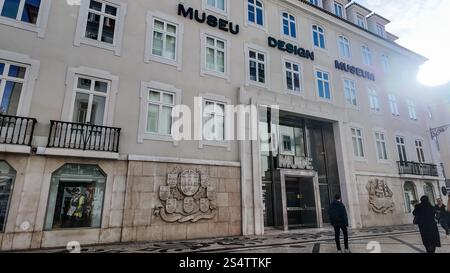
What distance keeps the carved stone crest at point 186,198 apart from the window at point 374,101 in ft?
45.5

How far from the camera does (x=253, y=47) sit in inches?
540

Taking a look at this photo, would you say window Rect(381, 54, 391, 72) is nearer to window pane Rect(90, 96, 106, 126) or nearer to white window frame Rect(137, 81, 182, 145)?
white window frame Rect(137, 81, 182, 145)

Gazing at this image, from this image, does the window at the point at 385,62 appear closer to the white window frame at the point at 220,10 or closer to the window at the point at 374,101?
the window at the point at 374,101

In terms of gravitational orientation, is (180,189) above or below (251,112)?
below

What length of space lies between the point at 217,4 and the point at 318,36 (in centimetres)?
749

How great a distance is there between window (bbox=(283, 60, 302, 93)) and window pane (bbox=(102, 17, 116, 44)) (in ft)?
30.3

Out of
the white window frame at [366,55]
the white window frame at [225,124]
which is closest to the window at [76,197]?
the white window frame at [225,124]

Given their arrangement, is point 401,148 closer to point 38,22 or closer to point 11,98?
point 38,22

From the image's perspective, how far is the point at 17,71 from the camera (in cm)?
855

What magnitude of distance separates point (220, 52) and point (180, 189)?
23.7 feet

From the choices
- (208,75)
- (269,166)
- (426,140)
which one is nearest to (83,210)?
(208,75)

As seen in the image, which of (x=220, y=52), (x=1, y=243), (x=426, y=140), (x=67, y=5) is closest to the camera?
(x=1, y=243)

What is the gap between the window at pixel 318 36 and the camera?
1652 cm
